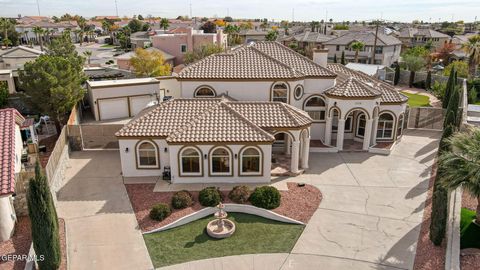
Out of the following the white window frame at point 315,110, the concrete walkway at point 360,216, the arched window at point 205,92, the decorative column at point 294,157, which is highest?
the arched window at point 205,92

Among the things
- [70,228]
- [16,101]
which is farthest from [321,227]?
[16,101]

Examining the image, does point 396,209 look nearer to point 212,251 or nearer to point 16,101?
point 212,251

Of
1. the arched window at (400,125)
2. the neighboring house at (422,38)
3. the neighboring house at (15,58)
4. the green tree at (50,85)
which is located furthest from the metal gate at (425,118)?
the neighboring house at (422,38)

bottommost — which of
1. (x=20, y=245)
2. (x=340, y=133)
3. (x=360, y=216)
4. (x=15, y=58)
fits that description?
(x=360, y=216)

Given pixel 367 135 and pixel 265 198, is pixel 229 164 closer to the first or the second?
pixel 265 198

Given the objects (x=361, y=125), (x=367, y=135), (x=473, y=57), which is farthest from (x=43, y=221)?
(x=473, y=57)

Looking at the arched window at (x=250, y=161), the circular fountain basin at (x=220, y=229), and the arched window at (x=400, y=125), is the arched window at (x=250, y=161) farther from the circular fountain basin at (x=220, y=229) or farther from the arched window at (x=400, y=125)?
the arched window at (x=400, y=125)
